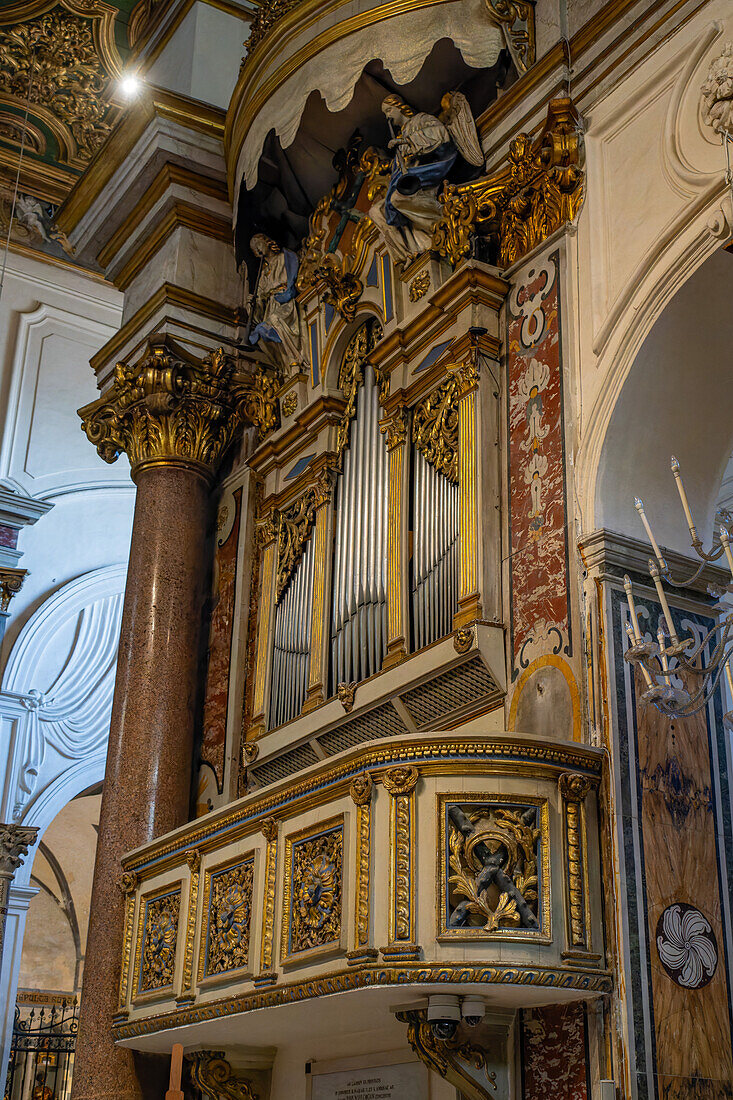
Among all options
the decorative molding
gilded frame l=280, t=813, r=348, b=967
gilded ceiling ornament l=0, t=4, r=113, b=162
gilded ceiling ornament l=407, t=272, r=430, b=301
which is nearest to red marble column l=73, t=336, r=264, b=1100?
gilded ceiling ornament l=407, t=272, r=430, b=301

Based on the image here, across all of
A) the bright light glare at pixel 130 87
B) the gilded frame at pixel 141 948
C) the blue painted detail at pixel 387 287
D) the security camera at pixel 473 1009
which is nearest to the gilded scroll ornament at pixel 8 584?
the bright light glare at pixel 130 87

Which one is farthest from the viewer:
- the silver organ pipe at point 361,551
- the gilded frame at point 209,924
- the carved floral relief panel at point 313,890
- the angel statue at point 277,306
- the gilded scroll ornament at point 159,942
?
the angel statue at point 277,306

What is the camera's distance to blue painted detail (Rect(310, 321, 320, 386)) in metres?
9.18

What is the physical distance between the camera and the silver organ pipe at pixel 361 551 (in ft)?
25.6

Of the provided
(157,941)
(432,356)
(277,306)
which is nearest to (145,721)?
(157,941)

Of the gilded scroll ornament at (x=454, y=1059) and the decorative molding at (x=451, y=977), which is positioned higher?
the decorative molding at (x=451, y=977)

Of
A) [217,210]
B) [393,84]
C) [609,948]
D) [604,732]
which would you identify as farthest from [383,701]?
[217,210]

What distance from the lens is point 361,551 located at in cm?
809

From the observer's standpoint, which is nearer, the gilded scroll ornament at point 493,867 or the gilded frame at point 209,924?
the gilded scroll ornament at point 493,867

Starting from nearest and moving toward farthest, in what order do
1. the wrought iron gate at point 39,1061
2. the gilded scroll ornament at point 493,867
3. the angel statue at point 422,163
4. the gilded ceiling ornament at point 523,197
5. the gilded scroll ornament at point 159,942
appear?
the gilded scroll ornament at point 493,867 < the gilded ceiling ornament at point 523,197 < the gilded scroll ornament at point 159,942 < the angel statue at point 422,163 < the wrought iron gate at point 39,1061

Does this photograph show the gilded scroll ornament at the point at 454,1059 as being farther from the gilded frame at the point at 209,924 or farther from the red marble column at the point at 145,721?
the red marble column at the point at 145,721

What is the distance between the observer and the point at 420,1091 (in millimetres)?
6645

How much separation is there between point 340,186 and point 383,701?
12.5ft

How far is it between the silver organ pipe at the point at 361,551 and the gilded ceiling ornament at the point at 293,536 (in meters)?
0.31
